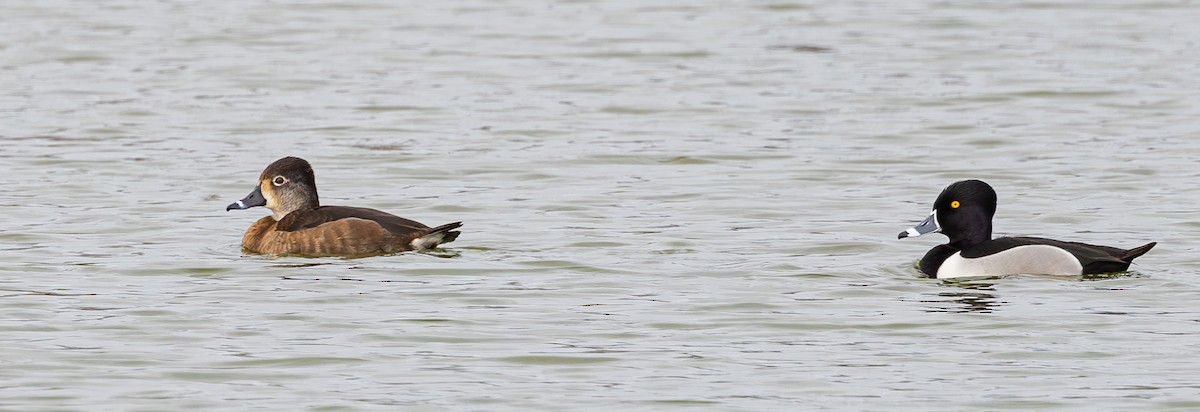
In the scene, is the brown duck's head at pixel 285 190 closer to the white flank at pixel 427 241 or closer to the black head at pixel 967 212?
the white flank at pixel 427 241

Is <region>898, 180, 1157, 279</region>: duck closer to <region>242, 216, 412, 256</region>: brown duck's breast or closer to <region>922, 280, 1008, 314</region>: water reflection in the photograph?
<region>922, 280, 1008, 314</region>: water reflection

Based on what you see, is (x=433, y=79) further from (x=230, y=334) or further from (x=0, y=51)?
(x=230, y=334)

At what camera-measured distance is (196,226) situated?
15031 millimetres

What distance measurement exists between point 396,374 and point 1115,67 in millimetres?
15487

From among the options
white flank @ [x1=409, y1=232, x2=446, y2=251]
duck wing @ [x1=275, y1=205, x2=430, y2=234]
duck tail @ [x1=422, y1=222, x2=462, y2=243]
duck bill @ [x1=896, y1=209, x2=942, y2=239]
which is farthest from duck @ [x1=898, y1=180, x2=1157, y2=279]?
duck wing @ [x1=275, y1=205, x2=430, y2=234]

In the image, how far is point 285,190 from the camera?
1426cm

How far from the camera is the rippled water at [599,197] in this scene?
399 inches

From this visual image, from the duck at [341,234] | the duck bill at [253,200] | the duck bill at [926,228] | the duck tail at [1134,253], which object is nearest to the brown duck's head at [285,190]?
the duck bill at [253,200]

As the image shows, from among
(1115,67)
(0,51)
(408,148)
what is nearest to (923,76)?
(1115,67)

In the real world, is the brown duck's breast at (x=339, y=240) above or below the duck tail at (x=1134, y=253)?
above

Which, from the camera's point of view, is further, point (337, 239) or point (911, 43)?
point (911, 43)

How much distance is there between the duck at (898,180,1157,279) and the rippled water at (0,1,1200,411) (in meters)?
0.13

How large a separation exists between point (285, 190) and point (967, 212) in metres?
4.32

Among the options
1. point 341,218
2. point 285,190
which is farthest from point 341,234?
point 285,190
